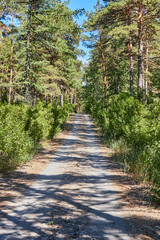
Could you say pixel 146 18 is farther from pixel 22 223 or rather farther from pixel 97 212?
pixel 22 223

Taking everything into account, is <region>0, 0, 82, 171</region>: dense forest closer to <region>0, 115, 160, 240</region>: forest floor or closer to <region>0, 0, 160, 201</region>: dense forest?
<region>0, 0, 160, 201</region>: dense forest

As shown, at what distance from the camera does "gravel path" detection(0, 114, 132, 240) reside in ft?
12.6

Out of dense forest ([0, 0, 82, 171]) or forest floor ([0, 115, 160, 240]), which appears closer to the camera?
forest floor ([0, 115, 160, 240])

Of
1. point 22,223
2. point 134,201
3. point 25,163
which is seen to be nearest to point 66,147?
point 25,163

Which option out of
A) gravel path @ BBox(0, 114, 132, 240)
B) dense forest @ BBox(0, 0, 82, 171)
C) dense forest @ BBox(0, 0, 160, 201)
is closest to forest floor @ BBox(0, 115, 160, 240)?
gravel path @ BBox(0, 114, 132, 240)

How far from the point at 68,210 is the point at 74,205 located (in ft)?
Result: 1.03

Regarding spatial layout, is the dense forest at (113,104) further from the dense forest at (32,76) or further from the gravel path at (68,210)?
the gravel path at (68,210)

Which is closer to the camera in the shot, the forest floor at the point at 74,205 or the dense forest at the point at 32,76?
the forest floor at the point at 74,205

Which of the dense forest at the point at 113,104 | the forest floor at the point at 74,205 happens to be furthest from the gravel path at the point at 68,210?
the dense forest at the point at 113,104

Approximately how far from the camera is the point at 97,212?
4.71 metres

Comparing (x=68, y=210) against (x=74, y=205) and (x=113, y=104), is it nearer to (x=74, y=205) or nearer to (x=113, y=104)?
(x=74, y=205)

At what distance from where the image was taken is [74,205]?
510 centimetres

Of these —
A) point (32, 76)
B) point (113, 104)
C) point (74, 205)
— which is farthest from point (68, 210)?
point (32, 76)

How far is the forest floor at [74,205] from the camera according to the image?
389 cm
